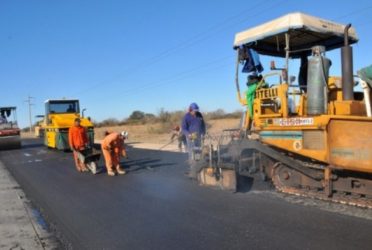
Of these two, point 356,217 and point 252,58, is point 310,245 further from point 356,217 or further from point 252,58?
point 252,58

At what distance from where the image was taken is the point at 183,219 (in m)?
6.54

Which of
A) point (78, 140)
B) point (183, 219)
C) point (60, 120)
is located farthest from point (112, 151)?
point (60, 120)

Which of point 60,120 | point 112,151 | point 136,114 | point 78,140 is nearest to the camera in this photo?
point 112,151

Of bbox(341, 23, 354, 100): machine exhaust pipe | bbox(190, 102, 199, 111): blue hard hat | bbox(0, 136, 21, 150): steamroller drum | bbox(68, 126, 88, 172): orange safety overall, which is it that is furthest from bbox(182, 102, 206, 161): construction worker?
bbox(0, 136, 21, 150): steamroller drum

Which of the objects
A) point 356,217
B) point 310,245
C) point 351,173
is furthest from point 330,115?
point 310,245

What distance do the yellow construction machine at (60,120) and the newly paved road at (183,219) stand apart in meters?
10.4

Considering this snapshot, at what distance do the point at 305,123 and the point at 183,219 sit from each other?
7.77 feet

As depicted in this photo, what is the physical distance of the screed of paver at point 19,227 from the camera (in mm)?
5805

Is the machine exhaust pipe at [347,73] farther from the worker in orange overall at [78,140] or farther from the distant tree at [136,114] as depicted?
the distant tree at [136,114]

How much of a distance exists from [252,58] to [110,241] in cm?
424

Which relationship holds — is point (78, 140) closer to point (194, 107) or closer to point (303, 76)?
point (194, 107)

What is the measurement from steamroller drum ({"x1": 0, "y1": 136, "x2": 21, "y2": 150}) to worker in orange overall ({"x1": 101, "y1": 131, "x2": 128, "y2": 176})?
589 inches

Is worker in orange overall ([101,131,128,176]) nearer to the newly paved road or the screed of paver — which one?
the newly paved road

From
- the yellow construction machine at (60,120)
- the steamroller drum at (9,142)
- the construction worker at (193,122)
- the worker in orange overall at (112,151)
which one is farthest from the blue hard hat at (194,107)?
the steamroller drum at (9,142)
